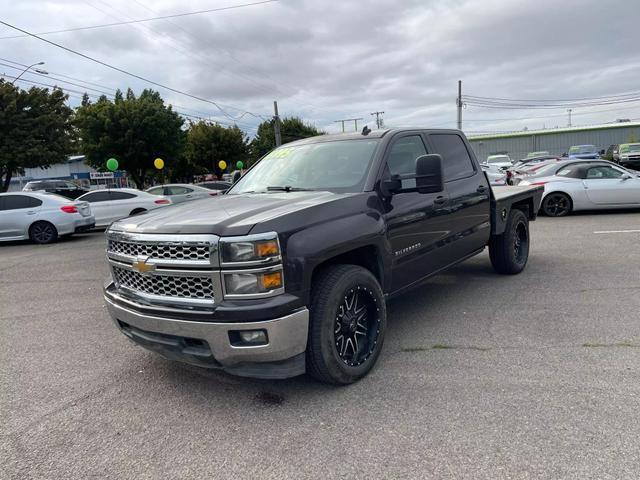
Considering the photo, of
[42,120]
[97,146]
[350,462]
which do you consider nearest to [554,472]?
[350,462]

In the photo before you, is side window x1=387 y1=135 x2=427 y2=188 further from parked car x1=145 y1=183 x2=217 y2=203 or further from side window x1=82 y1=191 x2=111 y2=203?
parked car x1=145 y1=183 x2=217 y2=203

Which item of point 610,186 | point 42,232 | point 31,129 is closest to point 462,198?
point 610,186

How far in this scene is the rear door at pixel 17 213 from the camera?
1246 centimetres

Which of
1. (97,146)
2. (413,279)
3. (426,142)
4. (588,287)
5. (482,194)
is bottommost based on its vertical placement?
(588,287)

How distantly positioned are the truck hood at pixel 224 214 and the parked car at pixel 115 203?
11857mm

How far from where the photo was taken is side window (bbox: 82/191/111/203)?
15.1 meters

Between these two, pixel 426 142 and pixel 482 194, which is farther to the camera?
pixel 482 194

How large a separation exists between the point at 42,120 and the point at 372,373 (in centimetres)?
2670

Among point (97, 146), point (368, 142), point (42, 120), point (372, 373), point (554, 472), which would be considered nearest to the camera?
point (554, 472)

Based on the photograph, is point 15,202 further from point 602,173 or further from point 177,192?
point 602,173

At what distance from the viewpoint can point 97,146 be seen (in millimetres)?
30500

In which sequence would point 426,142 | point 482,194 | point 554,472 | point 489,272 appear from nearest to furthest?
point 554,472, point 426,142, point 482,194, point 489,272

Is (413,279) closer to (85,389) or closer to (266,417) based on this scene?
(266,417)

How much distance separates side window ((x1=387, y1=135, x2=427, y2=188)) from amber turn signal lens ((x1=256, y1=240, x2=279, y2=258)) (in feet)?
5.21
